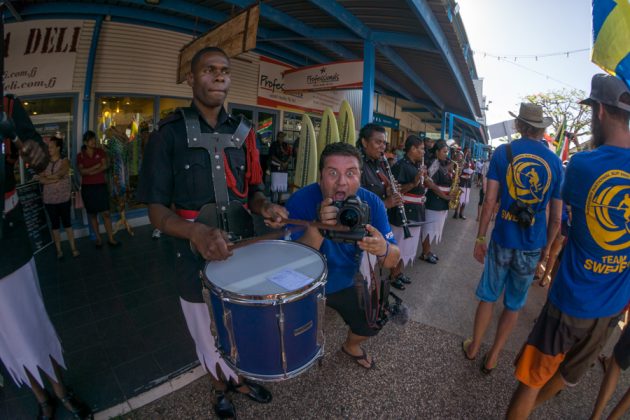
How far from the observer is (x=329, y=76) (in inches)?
257

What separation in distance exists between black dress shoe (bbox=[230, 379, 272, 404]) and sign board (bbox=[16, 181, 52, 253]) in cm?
189

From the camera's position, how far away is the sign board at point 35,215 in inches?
90.5

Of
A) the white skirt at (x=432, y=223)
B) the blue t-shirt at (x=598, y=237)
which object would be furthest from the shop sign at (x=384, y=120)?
the blue t-shirt at (x=598, y=237)

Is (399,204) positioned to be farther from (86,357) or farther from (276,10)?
(276,10)

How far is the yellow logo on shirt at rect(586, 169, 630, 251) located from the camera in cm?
162

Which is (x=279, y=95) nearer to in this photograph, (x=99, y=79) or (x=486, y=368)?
(x=99, y=79)

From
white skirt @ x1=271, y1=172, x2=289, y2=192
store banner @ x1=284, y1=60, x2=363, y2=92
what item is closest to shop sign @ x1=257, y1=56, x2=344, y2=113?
store banner @ x1=284, y1=60, x2=363, y2=92

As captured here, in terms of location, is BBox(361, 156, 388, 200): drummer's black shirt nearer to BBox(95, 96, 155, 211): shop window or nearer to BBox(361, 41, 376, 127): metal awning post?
BBox(361, 41, 376, 127): metal awning post

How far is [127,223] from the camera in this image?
19.8ft

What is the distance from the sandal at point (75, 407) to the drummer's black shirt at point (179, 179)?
1.08m

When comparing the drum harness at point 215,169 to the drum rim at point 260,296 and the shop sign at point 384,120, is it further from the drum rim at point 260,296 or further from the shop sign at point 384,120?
the shop sign at point 384,120

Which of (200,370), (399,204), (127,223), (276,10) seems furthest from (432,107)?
(200,370)

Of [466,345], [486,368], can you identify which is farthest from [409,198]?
[486,368]

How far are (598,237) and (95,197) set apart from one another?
6.42 m
